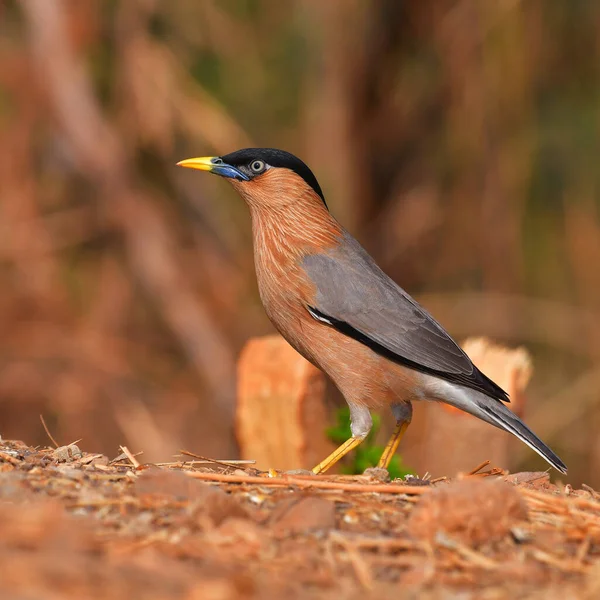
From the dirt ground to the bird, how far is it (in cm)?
162

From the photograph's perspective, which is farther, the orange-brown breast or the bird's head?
the bird's head

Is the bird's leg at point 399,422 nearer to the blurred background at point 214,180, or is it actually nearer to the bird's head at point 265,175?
the bird's head at point 265,175

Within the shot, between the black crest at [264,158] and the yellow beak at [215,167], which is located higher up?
the black crest at [264,158]

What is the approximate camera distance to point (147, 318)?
1421 centimetres

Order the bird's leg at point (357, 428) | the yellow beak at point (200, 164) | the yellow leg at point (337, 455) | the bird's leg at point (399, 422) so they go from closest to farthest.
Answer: the yellow leg at point (337, 455) < the bird's leg at point (357, 428) < the bird's leg at point (399, 422) < the yellow beak at point (200, 164)

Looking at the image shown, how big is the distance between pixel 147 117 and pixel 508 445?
7850 mm

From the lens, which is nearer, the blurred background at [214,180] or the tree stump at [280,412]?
the tree stump at [280,412]

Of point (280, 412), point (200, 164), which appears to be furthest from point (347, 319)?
point (200, 164)

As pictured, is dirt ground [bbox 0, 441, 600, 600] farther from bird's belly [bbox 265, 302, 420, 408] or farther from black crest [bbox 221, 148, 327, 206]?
black crest [bbox 221, 148, 327, 206]

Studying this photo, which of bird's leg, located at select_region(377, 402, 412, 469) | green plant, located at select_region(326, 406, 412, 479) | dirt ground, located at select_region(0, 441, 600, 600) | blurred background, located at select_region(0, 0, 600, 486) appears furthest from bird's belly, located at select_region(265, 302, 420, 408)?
blurred background, located at select_region(0, 0, 600, 486)

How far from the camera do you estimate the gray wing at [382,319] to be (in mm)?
6230

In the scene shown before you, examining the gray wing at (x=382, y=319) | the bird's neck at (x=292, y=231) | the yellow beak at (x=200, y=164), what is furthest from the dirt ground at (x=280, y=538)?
the yellow beak at (x=200, y=164)

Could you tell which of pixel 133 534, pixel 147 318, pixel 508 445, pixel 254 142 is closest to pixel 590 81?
pixel 254 142

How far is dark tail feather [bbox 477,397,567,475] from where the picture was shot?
19.5ft
